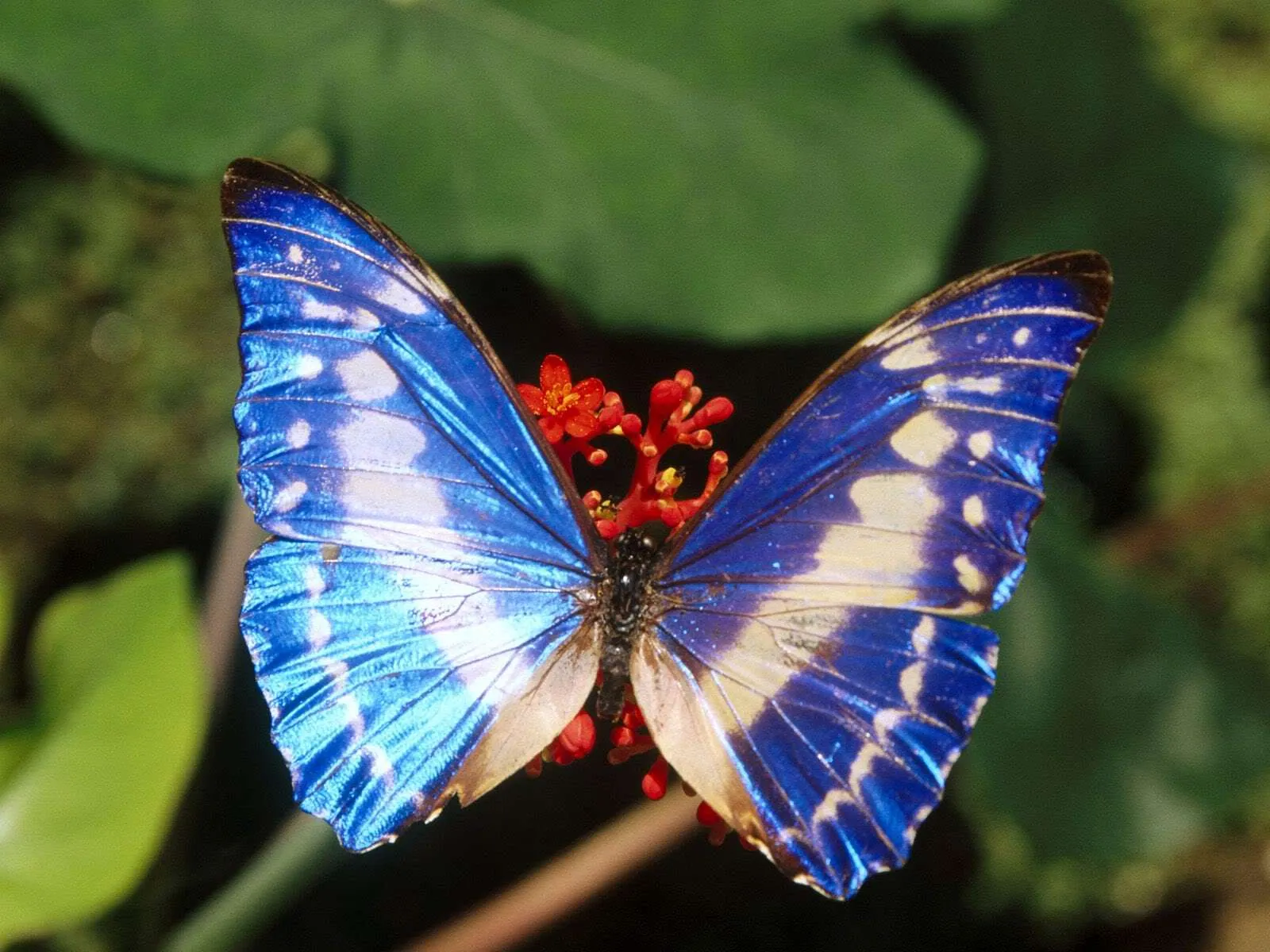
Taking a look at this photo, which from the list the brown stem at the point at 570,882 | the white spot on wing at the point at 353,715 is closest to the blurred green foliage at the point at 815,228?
the brown stem at the point at 570,882

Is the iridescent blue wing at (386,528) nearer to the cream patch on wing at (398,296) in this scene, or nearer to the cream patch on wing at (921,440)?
the cream patch on wing at (398,296)

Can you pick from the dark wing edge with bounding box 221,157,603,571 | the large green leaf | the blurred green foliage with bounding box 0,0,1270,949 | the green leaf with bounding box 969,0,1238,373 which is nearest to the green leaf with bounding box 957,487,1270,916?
the blurred green foliage with bounding box 0,0,1270,949

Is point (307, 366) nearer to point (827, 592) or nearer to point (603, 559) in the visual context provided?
point (603, 559)

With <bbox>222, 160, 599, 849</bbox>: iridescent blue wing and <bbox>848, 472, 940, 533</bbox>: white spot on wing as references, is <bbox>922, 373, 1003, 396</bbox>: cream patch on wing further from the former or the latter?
<bbox>222, 160, 599, 849</bbox>: iridescent blue wing

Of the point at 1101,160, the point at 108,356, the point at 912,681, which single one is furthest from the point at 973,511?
the point at 108,356

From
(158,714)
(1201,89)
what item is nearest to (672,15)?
(158,714)

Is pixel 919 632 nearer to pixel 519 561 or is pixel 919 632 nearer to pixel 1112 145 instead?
pixel 519 561
